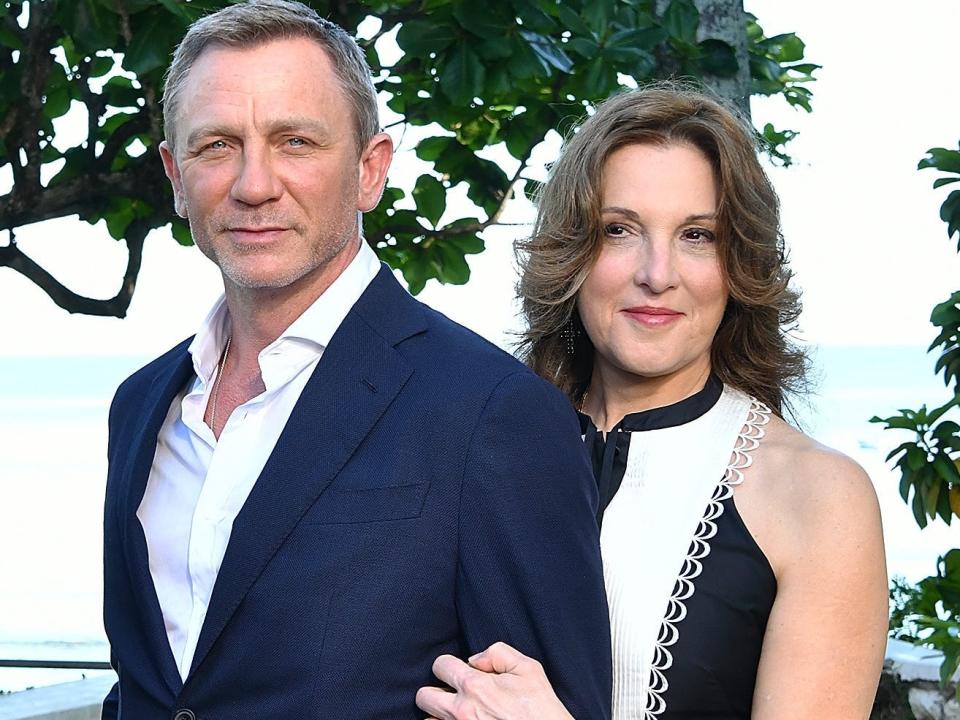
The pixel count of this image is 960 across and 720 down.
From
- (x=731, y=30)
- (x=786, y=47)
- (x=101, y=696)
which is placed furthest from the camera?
(x=101, y=696)

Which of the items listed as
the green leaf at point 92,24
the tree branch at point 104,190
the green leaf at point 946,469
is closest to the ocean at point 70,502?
the green leaf at point 946,469

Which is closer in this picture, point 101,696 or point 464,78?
point 464,78

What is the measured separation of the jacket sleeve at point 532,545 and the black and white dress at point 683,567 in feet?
1.00

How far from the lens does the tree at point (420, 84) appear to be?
3.38m

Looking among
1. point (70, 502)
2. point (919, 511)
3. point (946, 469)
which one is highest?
point (946, 469)

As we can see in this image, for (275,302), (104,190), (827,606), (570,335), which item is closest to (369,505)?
(275,302)

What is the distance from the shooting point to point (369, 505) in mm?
1930

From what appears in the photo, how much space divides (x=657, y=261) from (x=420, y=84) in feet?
6.02

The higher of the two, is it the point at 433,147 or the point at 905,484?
the point at 433,147

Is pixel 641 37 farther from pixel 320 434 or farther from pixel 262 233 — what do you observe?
pixel 320 434

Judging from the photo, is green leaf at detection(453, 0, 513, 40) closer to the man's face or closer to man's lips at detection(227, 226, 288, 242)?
the man's face

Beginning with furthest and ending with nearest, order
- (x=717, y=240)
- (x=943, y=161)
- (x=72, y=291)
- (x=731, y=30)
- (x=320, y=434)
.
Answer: (x=72, y=291) → (x=731, y=30) → (x=943, y=161) → (x=717, y=240) → (x=320, y=434)

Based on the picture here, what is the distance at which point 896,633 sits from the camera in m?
6.71

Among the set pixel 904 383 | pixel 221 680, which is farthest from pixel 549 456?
pixel 904 383
